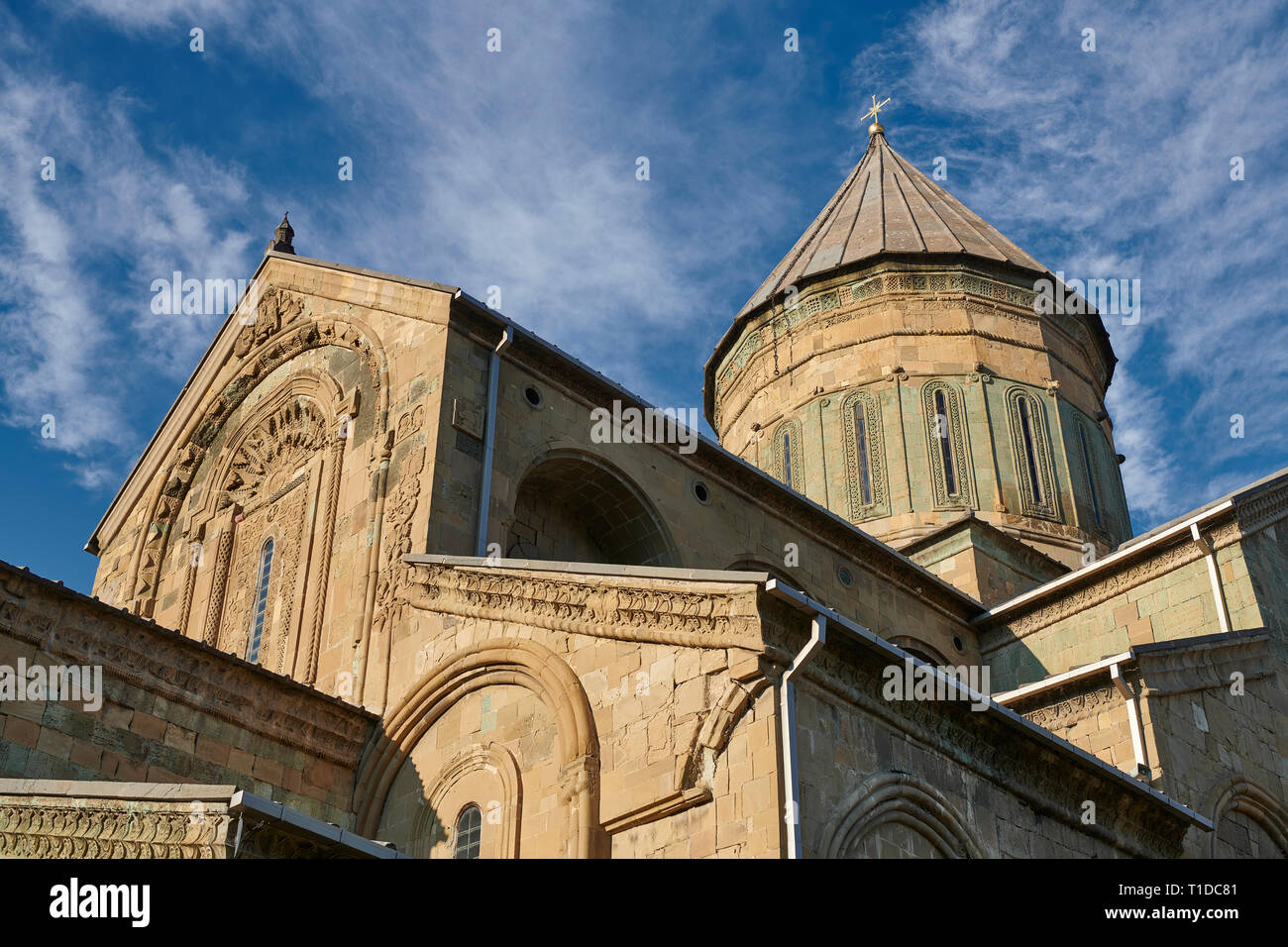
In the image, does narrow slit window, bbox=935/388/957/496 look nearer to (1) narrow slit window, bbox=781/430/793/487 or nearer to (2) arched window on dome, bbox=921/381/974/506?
(2) arched window on dome, bbox=921/381/974/506

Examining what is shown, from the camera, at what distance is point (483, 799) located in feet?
38.8

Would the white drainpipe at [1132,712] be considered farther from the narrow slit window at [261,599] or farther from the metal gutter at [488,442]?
the narrow slit window at [261,599]

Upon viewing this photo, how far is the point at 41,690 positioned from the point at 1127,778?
922cm

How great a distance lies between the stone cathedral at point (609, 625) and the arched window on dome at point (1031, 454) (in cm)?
8

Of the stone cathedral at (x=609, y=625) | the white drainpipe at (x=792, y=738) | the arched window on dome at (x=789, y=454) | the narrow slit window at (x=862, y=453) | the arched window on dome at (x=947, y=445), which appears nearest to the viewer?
the white drainpipe at (x=792, y=738)

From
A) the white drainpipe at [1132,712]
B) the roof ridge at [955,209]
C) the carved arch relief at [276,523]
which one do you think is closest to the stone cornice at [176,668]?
the carved arch relief at [276,523]

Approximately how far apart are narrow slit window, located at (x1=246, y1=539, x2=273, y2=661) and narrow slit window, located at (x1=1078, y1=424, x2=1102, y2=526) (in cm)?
1438

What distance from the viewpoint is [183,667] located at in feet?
38.9

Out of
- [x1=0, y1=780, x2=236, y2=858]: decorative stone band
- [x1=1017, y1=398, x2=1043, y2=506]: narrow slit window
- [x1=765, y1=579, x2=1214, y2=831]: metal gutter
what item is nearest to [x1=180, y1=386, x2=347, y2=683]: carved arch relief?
[x1=765, y1=579, x2=1214, y2=831]: metal gutter

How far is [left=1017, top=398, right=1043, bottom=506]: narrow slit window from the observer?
2386 centimetres

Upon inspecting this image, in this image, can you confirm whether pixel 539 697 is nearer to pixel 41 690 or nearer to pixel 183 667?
pixel 183 667

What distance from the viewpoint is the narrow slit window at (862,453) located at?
24.0m

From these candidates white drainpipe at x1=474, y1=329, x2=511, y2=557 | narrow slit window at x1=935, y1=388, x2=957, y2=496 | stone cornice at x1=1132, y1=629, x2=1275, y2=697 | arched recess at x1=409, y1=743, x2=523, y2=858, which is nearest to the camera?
arched recess at x1=409, y1=743, x2=523, y2=858
